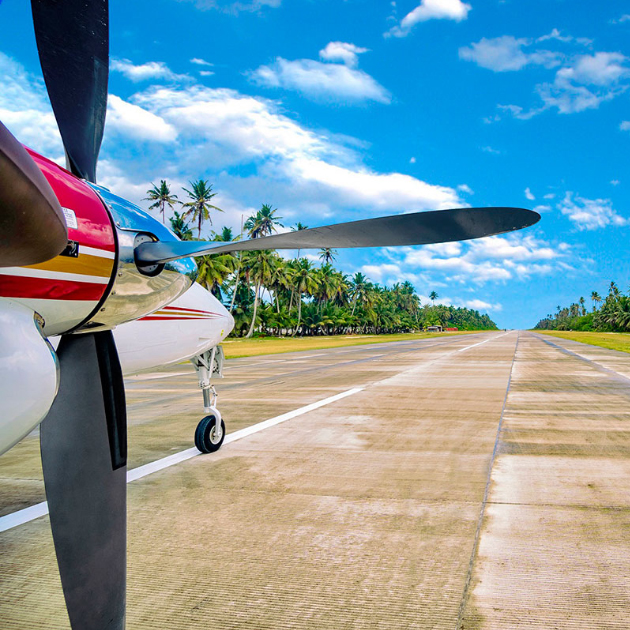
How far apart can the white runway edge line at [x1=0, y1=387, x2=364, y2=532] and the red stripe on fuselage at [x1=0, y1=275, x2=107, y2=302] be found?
9.43 feet

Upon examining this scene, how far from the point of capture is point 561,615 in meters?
2.79

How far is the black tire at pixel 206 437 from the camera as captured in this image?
20.6 ft

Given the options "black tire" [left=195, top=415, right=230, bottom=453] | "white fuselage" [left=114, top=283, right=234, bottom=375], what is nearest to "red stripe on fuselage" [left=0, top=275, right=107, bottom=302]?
"white fuselage" [left=114, top=283, right=234, bottom=375]

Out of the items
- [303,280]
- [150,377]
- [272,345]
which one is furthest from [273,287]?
[150,377]

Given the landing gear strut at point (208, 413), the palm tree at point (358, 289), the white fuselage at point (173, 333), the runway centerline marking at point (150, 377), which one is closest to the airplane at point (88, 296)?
the white fuselage at point (173, 333)

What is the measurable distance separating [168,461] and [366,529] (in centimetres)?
312

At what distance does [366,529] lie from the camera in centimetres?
402

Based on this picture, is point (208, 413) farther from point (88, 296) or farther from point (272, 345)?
point (272, 345)

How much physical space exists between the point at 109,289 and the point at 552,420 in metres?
8.34

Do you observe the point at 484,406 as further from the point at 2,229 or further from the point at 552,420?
the point at 2,229

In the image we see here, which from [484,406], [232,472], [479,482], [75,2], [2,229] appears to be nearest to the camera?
[2,229]

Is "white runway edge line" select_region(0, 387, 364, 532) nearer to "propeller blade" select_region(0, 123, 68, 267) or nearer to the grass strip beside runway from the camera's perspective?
"propeller blade" select_region(0, 123, 68, 267)

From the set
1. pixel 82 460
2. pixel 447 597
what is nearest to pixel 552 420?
pixel 447 597

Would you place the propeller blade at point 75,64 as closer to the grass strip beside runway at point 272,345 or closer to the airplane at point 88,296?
the airplane at point 88,296
